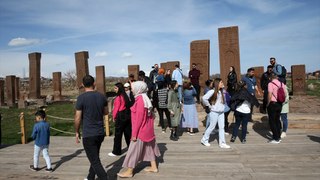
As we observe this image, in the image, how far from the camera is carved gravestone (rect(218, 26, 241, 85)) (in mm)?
13523

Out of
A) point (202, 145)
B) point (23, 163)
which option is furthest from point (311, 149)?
point (23, 163)

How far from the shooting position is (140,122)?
5219 mm

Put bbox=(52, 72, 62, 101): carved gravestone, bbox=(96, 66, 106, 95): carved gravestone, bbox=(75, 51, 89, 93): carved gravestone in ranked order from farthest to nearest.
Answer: bbox=(52, 72, 62, 101): carved gravestone
bbox=(96, 66, 106, 95): carved gravestone
bbox=(75, 51, 89, 93): carved gravestone

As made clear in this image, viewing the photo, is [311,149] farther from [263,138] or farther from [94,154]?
[94,154]

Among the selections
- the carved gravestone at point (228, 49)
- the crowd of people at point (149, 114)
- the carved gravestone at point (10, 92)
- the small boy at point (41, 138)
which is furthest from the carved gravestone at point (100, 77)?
the small boy at point (41, 138)

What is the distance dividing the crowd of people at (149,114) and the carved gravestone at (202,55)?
3.54 metres

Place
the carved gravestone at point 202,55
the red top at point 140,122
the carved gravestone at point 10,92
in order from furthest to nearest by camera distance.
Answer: the carved gravestone at point 10,92 < the carved gravestone at point 202,55 < the red top at point 140,122

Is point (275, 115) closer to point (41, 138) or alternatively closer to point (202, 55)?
point (41, 138)

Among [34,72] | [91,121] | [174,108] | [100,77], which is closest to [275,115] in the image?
[174,108]

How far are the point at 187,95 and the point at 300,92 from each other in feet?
31.0

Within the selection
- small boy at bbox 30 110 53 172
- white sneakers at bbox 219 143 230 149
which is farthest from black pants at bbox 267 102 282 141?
small boy at bbox 30 110 53 172

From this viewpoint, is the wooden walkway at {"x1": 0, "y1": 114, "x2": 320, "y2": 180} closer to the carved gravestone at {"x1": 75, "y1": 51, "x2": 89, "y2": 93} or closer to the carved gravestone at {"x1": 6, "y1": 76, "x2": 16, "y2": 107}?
the carved gravestone at {"x1": 75, "y1": 51, "x2": 89, "y2": 93}

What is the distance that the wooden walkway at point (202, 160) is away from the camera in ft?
17.5

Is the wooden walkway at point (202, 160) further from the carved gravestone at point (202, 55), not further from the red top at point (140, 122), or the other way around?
the carved gravestone at point (202, 55)
